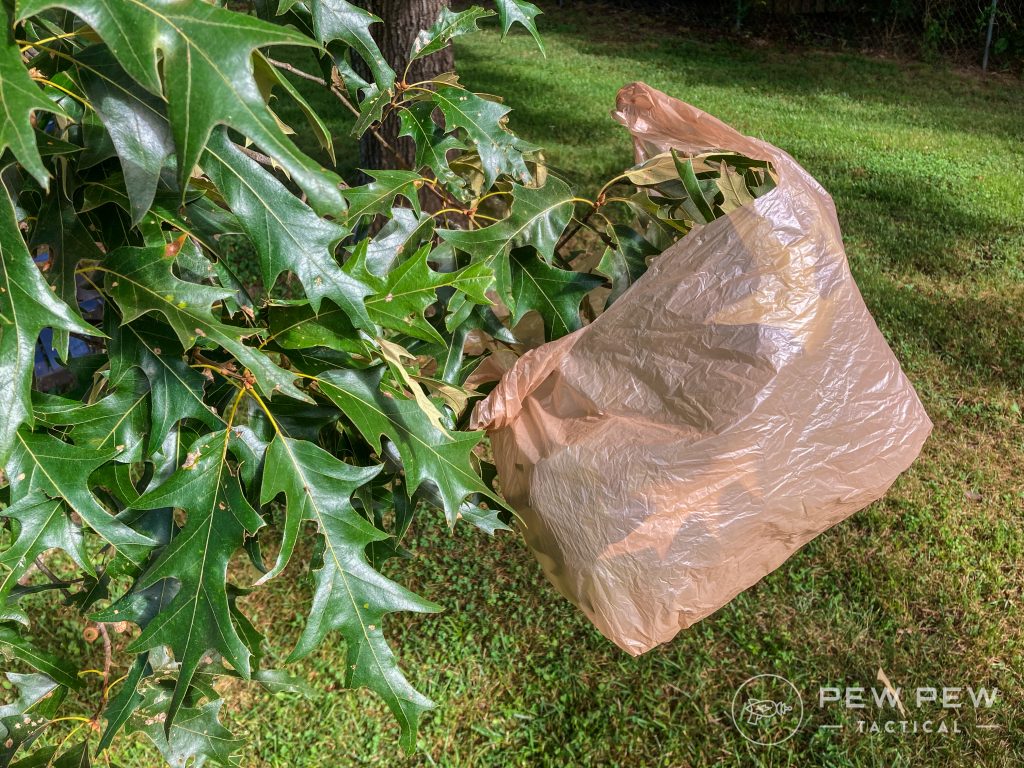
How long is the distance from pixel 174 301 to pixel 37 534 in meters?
0.40

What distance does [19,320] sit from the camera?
83 cm

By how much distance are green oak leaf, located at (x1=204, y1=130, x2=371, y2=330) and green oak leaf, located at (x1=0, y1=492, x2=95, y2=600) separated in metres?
0.45

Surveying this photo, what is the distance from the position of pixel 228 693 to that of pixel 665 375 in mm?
1955

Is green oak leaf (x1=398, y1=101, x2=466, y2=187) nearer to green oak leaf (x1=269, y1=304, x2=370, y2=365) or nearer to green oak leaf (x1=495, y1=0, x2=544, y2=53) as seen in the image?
green oak leaf (x1=495, y1=0, x2=544, y2=53)

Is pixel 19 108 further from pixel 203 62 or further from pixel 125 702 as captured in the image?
pixel 125 702

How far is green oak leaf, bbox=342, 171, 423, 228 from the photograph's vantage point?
4.15ft

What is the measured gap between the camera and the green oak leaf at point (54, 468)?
1.02 m

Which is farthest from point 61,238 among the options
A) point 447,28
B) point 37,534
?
point 447,28

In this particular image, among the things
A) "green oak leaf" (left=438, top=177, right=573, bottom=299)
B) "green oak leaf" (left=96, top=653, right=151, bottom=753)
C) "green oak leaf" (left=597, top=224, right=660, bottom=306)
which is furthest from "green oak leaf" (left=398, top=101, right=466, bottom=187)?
"green oak leaf" (left=96, top=653, right=151, bottom=753)

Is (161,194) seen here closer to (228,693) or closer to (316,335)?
(316,335)

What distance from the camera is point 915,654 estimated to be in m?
2.63

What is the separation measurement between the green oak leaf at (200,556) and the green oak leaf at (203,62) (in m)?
0.45

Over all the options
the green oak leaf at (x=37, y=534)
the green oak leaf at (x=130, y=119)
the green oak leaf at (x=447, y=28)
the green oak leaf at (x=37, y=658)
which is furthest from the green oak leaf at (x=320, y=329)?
the green oak leaf at (x=37, y=658)

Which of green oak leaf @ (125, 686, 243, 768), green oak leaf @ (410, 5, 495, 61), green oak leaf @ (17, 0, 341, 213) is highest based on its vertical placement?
green oak leaf @ (17, 0, 341, 213)
